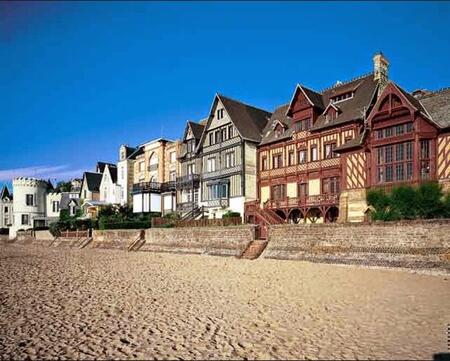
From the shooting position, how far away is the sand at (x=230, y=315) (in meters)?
6.43

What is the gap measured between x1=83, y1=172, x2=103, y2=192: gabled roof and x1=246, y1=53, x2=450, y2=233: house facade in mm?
35663

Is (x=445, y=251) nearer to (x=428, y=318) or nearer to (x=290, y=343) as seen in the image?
(x=428, y=318)

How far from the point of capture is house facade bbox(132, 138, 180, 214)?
41781 mm

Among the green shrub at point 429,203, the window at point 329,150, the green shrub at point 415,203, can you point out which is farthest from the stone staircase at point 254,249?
the window at point 329,150

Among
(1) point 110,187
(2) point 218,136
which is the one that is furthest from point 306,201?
(1) point 110,187

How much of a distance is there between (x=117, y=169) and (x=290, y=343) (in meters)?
49.9

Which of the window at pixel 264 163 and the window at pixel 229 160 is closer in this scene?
the window at pixel 264 163

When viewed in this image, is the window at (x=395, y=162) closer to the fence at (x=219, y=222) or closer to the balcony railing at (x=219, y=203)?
the fence at (x=219, y=222)

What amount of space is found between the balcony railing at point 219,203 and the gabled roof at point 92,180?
99.8 feet

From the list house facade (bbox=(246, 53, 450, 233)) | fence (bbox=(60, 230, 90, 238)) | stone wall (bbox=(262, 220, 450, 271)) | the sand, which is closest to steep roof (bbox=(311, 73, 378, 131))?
house facade (bbox=(246, 53, 450, 233))

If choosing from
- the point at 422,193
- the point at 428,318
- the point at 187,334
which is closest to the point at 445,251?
the point at 422,193

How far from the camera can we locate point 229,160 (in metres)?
33.8

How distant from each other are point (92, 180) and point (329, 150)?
1744 inches

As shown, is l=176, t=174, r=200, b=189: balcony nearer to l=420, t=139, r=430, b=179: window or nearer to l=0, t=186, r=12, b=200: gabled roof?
l=420, t=139, r=430, b=179: window
